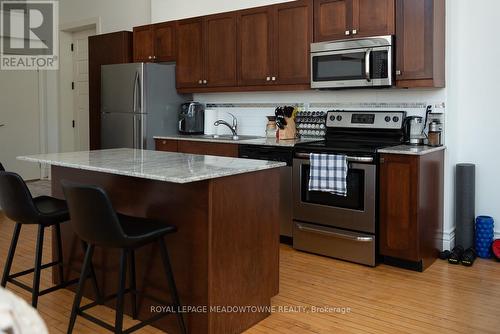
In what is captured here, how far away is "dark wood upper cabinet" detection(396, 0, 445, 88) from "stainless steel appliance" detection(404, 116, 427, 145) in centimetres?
33

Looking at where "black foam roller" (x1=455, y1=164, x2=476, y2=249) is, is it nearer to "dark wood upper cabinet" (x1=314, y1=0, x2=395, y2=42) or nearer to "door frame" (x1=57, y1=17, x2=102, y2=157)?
"dark wood upper cabinet" (x1=314, y1=0, x2=395, y2=42)

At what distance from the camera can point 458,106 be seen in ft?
13.3

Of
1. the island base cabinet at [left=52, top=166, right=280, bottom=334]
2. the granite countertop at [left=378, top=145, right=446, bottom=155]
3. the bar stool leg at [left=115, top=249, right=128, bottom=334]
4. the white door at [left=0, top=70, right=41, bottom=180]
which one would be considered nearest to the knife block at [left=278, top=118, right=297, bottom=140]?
the granite countertop at [left=378, top=145, right=446, bottom=155]

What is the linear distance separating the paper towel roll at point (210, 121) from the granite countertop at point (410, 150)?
2.27 metres

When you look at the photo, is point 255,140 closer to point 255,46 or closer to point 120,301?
point 255,46

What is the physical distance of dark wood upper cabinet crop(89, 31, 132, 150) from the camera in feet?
19.3

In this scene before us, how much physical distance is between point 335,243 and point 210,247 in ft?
5.86

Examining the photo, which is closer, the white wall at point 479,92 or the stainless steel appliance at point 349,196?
the stainless steel appliance at point 349,196

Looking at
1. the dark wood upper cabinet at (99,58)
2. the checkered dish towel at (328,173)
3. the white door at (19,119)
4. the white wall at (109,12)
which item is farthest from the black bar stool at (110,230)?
the white door at (19,119)

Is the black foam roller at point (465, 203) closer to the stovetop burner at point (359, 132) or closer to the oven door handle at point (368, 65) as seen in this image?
the stovetop burner at point (359, 132)

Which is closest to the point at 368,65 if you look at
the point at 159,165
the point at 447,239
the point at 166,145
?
the point at 447,239

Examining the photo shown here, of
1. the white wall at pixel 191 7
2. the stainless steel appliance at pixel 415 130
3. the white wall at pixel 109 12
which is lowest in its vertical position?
the stainless steel appliance at pixel 415 130

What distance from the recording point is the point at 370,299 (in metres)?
3.13

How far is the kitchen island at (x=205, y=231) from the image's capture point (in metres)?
2.42
